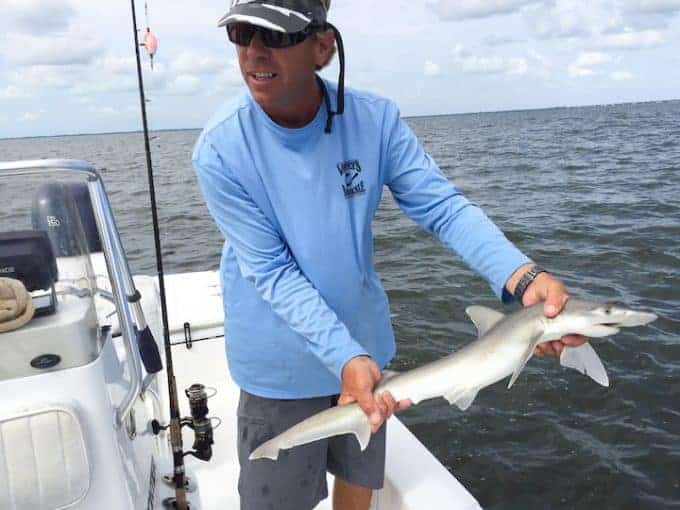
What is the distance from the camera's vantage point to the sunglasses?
7.25ft

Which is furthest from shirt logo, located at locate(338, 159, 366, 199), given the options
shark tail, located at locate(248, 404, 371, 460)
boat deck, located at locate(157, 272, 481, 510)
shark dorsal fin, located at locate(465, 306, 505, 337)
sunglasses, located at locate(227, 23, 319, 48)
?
boat deck, located at locate(157, 272, 481, 510)

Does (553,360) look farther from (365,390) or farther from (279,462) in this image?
(365,390)

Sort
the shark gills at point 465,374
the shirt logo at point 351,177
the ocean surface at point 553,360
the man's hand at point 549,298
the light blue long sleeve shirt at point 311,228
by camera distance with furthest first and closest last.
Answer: the ocean surface at point 553,360 < the shirt logo at point 351,177 < the light blue long sleeve shirt at point 311,228 < the shark gills at point 465,374 < the man's hand at point 549,298

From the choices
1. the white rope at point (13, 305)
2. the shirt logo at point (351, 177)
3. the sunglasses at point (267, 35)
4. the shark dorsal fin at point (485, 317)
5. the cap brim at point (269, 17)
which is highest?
the cap brim at point (269, 17)

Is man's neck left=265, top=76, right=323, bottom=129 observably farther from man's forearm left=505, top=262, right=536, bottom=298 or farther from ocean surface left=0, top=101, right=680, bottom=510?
ocean surface left=0, top=101, right=680, bottom=510

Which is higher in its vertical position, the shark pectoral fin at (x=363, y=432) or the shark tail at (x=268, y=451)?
the shark pectoral fin at (x=363, y=432)

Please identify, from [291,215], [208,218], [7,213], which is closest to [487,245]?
[291,215]

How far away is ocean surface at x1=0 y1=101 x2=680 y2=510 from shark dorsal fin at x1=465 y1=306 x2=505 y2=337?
2.03 meters

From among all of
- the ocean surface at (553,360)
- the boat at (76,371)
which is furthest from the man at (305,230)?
the ocean surface at (553,360)

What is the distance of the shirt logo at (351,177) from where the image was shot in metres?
2.47

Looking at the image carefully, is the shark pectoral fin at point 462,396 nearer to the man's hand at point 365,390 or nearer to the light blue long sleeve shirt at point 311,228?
the man's hand at point 365,390

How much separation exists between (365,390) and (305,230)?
645 mm

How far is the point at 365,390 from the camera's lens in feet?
7.32

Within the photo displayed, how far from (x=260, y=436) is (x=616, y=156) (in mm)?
27910
